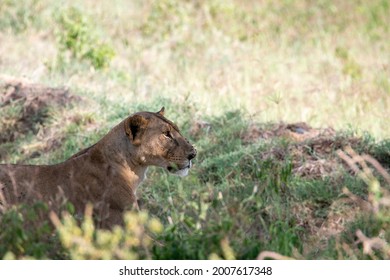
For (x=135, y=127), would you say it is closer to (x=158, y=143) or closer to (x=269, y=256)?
(x=158, y=143)

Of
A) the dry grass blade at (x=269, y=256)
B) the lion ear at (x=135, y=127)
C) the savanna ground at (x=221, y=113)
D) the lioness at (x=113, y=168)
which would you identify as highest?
the dry grass blade at (x=269, y=256)

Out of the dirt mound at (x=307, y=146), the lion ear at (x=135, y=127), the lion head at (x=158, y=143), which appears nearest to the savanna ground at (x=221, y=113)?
the dirt mound at (x=307, y=146)

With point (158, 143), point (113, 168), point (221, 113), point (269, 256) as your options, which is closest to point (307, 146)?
point (221, 113)

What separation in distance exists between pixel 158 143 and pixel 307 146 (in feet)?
7.18

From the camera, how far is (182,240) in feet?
18.5

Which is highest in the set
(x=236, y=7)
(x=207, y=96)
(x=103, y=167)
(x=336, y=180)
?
(x=103, y=167)

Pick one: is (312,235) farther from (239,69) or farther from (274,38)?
(274,38)

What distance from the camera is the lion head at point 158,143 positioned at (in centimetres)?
698

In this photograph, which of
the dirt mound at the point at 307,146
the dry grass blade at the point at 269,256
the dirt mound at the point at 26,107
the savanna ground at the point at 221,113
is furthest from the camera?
the dirt mound at the point at 26,107

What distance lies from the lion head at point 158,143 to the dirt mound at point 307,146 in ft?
5.44

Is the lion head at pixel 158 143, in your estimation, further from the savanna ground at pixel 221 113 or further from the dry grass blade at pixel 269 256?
the dry grass blade at pixel 269 256

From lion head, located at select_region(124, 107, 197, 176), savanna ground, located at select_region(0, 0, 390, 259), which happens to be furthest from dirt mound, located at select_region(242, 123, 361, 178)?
lion head, located at select_region(124, 107, 197, 176)

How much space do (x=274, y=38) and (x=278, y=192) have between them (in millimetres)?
7858
